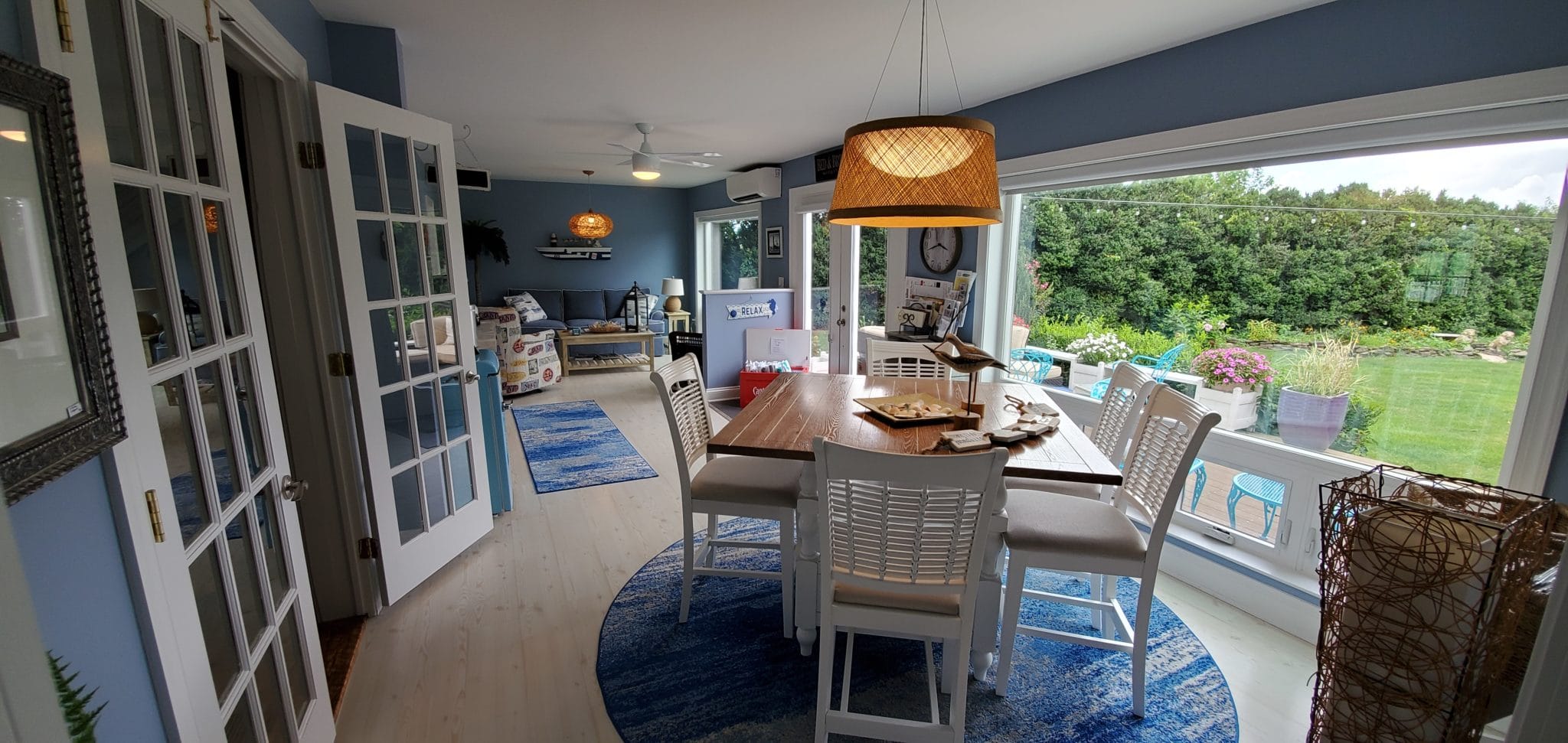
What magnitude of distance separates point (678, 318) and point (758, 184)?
2804 millimetres

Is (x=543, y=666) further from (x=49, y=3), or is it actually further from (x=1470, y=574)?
(x=1470, y=574)

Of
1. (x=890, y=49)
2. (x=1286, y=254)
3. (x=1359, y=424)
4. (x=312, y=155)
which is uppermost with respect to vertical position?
(x=890, y=49)

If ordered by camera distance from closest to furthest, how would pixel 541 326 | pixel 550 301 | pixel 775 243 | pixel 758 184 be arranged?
pixel 758 184 → pixel 775 243 → pixel 541 326 → pixel 550 301

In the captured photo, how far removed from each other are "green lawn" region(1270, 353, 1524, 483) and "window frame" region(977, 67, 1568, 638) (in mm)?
141

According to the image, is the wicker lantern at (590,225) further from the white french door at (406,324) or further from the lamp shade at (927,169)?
the lamp shade at (927,169)

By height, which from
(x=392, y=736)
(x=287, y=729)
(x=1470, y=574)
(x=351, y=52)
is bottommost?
(x=392, y=736)

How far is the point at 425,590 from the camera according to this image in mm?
2631

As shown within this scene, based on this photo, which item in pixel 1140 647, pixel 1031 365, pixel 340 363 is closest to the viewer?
pixel 1140 647

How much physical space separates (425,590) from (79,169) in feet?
7.20

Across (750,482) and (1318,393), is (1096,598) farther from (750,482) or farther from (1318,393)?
(750,482)

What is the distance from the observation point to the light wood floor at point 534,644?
191cm

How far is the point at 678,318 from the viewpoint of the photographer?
28.0ft

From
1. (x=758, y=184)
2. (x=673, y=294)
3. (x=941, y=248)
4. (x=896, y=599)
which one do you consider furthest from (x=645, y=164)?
(x=896, y=599)

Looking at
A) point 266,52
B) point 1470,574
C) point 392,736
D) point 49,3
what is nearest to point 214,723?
point 392,736
